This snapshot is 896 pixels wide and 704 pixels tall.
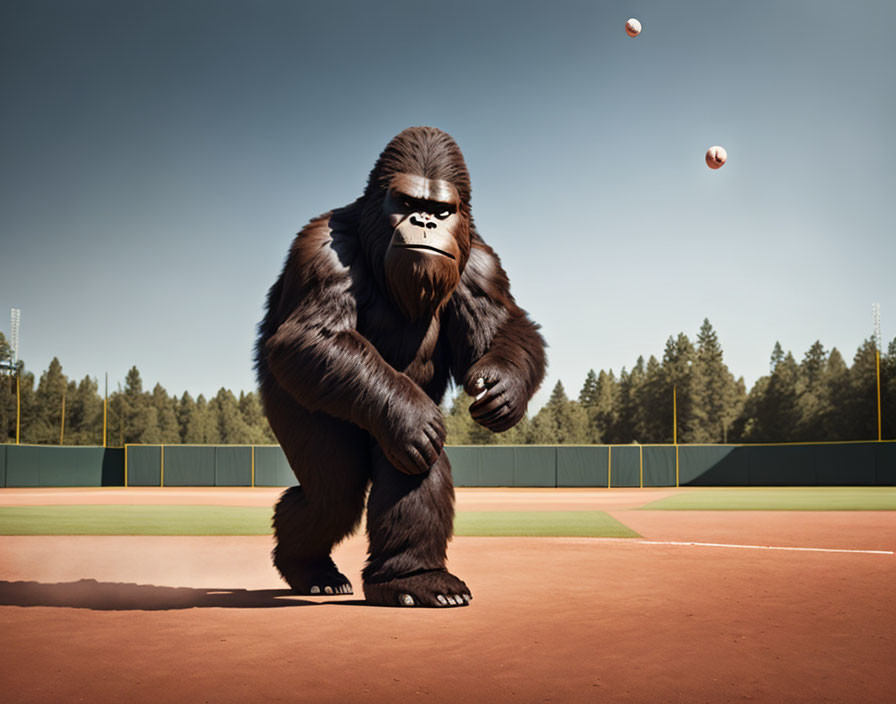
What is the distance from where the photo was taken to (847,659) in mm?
3121

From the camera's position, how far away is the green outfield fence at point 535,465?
2780 cm

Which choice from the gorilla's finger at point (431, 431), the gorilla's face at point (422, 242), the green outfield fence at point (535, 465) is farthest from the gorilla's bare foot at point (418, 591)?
the green outfield fence at point (535, 465)

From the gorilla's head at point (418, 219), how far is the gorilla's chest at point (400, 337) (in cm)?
8

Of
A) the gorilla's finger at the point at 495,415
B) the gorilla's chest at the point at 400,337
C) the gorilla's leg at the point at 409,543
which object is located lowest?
the gorilla's leg at the point at 409,543

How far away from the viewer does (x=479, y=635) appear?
341cm

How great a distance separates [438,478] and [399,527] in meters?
0.30

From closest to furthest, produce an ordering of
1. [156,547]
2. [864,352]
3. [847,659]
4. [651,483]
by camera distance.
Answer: [847,659], [156,547], [651,483], [864,352]

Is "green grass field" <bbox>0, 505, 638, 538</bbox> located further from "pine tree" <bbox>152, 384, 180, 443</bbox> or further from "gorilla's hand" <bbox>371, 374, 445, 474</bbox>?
"pine tree" <bbox>152, 384, 180, 443</bbox>

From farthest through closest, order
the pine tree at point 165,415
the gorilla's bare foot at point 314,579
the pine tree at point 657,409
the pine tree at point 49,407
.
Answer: the pine tree at point 165,415 < the pine tree at point 657,409 < the pine tree at point 49,407 < the gorilla's bare foot at point 314,579

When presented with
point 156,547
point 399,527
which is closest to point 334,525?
point 399,527

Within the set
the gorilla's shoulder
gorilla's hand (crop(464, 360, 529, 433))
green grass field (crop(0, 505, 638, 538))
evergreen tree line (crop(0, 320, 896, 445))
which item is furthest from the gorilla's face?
evergreen tree line (crop(0, 320, 896, 445))

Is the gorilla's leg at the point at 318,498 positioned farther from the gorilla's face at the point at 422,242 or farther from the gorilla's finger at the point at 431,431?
the gorilla's face at the point at 422,242

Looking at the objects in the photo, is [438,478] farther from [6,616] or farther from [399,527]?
[6,616]

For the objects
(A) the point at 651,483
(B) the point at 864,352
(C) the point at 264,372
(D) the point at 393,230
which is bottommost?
(A) the point at 651,483
